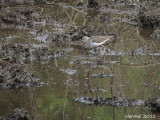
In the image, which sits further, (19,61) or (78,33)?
(78,33)

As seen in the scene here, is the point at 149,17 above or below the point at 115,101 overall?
above

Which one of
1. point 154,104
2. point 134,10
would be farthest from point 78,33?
point 154,104

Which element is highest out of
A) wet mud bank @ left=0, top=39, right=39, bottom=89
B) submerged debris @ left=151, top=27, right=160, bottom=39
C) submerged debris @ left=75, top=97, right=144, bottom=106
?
submerged debris @ left=151, top=27, right=160, bottom=39

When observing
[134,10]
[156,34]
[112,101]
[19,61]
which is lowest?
[112,101]

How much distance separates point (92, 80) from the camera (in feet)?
26.2

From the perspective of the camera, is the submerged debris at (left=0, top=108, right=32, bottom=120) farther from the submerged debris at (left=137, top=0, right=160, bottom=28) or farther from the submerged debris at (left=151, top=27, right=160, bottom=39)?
the submerged debris at (left=137, top=0, right=160, bottom=28)

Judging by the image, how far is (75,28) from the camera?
1228 cm

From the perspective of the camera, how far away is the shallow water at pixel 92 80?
649cm

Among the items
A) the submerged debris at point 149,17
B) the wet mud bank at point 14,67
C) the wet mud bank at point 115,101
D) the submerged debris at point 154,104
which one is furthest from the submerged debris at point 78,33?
the submerged debris at point 154,104

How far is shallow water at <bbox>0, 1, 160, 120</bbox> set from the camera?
6.49 m

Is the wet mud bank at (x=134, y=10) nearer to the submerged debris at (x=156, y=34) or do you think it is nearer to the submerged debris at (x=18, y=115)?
the submerged debris at (x=156, y=34)

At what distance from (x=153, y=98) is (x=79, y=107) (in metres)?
1.47

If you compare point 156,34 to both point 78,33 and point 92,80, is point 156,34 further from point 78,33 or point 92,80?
point 92,80

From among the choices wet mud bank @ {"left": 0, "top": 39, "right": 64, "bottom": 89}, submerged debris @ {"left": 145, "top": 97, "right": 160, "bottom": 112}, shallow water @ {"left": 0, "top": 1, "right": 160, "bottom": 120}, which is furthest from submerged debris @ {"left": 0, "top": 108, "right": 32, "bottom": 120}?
submerged debris @ {"left": 145, "top": 97, "right": 160, "bottom": 112}
